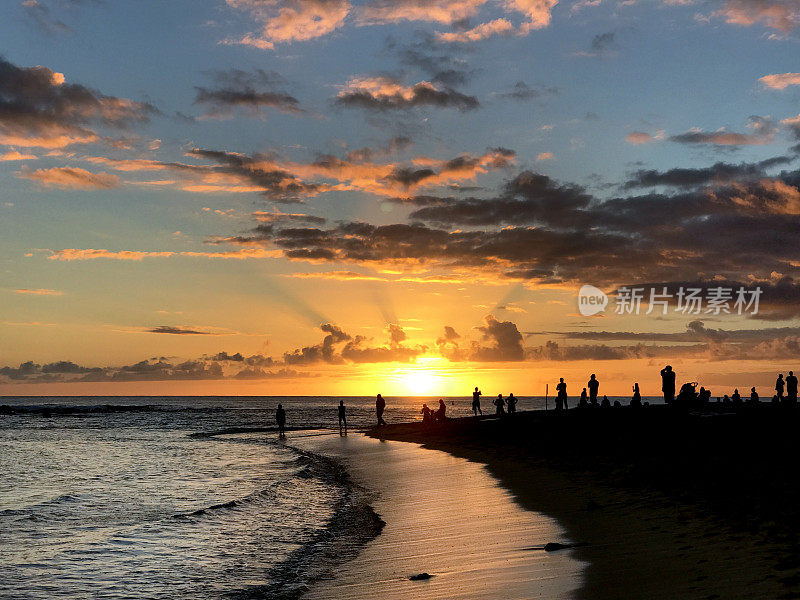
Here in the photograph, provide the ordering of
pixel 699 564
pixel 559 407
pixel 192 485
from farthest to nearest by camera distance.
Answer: pixel 559 407 < pixel 192 485 < pixel 699 564

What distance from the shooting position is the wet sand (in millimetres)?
10617

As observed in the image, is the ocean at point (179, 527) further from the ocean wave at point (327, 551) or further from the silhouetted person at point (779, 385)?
the silhouetted person at point (779, 385)

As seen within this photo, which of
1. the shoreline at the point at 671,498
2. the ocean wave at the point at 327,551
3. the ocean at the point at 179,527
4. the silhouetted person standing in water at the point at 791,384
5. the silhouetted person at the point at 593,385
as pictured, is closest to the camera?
the shoreline at the point at 671,498

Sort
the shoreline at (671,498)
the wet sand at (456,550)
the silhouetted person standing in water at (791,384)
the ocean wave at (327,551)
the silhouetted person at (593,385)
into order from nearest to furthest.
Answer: the shoreline at (671,498), the wet sand at (456,550), the ocean wave at (327,551), the silhouetted person standing in water at (791,384), the silhouetted person at (593,385)

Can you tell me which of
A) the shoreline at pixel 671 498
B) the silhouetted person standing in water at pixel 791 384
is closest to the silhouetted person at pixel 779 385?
the silhouetted person standing in water at pixel 791 384

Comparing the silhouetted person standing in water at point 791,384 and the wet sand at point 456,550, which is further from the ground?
the silhouetted person standing in water at point 791,384

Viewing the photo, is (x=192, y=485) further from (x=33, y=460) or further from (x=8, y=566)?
(x=33, y=460)

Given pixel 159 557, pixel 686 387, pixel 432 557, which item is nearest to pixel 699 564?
pixel 432 557

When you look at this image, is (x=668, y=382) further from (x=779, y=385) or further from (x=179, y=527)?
(x=179, y=527)

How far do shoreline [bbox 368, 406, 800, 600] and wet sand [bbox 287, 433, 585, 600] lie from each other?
1.94 ft

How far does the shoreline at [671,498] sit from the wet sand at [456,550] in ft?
1.94

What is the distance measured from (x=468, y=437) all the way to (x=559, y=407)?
31.8 ft

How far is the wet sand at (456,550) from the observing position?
10.6 m

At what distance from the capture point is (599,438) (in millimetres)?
30812
